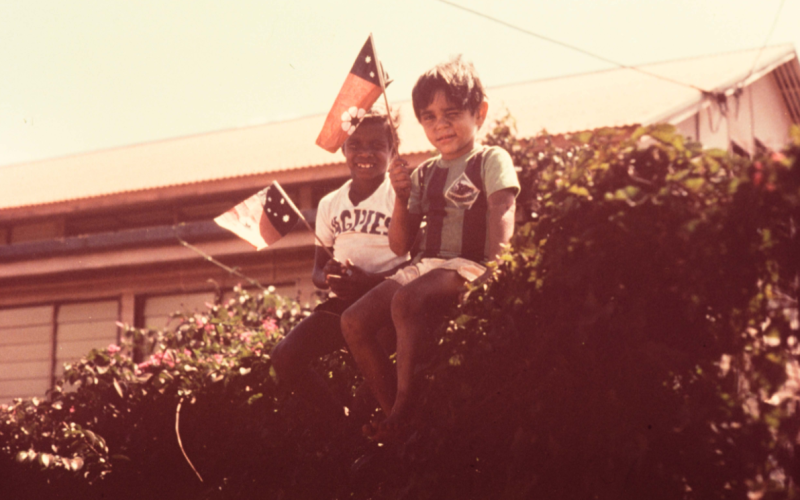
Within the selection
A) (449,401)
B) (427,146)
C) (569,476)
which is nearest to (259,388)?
(449,401)

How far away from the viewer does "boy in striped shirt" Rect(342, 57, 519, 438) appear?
341 centimetres

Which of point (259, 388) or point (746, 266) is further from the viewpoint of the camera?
point (259, 388)

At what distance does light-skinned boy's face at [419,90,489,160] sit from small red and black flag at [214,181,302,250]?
3.14 ft

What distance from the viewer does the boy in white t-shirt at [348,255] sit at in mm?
4102

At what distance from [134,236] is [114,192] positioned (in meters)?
0.70

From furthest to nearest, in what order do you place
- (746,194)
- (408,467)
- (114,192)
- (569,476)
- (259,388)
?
(114,192) → (259,388) → (408,467) → (569,476) → (746,194)

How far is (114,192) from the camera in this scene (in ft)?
38.5

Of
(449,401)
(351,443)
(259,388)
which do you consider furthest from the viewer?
(259,388)

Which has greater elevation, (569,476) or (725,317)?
(725,317)

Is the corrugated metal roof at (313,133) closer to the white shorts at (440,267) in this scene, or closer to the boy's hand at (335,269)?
the boy's hand at (335,269)

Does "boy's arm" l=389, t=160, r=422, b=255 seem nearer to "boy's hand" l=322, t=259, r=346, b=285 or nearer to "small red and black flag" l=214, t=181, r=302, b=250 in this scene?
"boy's hand" l=322, t=259, r=346, b=285

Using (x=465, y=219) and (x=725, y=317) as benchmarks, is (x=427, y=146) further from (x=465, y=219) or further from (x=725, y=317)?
(x=725, y=317)

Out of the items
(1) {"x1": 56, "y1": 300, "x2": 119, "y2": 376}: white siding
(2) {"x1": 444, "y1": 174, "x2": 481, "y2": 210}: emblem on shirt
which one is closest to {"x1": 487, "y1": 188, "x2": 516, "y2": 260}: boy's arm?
(2) {"x1": 444, "y1": 174, "x2": 481, "y2": 210}: emblem on shirt

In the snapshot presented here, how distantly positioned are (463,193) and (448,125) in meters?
0.34
